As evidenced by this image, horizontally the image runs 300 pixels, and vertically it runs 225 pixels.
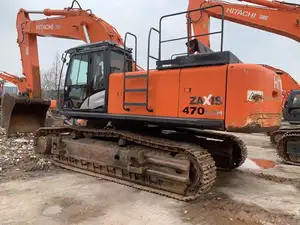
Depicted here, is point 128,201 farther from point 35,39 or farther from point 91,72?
point 35,39

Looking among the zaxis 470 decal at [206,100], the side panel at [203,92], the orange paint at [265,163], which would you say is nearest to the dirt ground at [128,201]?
the orange paint at [265,163]

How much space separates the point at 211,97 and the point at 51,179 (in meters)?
3.52

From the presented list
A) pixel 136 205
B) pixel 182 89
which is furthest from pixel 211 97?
pixel 136 205

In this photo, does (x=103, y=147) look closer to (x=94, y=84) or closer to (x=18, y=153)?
(x=94, y=84)

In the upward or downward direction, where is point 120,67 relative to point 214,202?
upward

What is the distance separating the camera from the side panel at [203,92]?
4.20 m

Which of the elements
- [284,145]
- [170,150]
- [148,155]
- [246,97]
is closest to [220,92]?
[246,97]

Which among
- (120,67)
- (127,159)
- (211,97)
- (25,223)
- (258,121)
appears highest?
(120,67)

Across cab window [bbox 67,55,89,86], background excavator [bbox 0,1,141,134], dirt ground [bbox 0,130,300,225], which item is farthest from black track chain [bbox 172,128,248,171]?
background excavator [bbox 0,1,141,134]

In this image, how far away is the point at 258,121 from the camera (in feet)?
13.6

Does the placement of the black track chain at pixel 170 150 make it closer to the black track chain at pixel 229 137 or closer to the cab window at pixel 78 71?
the cab window at pixel 78 71

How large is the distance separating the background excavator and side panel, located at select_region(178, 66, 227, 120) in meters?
4.77

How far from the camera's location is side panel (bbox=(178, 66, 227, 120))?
13.8 feet

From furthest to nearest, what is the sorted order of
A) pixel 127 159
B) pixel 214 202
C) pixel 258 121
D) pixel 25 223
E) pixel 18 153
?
pixel 18 153
pixel 127 159
pixel 214 202
pixel 258 121
pixel 25 223
